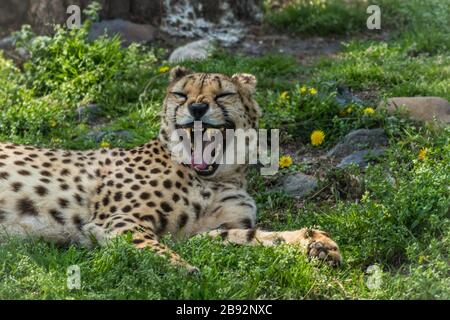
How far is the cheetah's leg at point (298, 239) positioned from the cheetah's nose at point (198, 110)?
730mm

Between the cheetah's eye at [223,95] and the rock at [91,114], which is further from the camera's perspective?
the rock at [91,114]

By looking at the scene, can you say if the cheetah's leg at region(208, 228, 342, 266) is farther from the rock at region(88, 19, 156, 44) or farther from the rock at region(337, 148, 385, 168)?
the rock at region(88, 19, 156, 44)

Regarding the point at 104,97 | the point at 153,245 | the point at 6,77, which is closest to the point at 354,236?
the point at 153,245

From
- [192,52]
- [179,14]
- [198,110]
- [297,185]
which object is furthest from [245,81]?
[179,14]

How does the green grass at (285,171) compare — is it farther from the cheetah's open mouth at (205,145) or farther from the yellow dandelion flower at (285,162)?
the cheetah's open mouth at (205,145)

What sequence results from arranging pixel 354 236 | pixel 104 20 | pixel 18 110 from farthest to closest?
1. pixel 104 20
2. pixel 18 110
3. pixel 354 236

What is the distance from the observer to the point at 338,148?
23.5ft

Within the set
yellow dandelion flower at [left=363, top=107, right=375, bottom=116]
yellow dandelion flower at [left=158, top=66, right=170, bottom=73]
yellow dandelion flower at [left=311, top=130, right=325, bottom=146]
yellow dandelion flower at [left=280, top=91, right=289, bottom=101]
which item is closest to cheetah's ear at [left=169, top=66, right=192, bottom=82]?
yellow dandelion flower at [left=311, top=130, right=325, bottom=146]

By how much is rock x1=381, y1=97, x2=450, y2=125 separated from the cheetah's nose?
2.03 metres

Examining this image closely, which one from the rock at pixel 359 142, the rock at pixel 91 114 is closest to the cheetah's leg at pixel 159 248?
the rock at pixel 359 142

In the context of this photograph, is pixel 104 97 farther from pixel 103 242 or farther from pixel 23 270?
pixel 23 270

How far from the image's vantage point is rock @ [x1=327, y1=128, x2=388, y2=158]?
7.06m

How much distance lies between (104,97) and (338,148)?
92.3 inches

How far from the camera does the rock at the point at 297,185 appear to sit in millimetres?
6659
